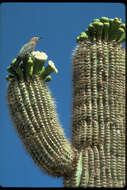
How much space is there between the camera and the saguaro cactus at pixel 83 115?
6.25 metres

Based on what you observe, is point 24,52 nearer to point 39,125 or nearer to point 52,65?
point 52,65

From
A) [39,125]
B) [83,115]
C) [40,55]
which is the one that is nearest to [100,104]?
[83,115]

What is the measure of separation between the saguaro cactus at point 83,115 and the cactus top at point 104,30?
0.04 ft

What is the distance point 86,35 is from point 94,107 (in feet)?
3.30

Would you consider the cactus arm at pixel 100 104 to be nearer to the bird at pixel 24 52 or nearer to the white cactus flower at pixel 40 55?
the white cactus flower at pixel 40 55

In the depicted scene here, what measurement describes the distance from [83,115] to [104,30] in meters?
1.16

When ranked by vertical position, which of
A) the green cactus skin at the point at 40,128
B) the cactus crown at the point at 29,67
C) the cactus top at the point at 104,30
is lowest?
the green cactus skin at the point at 40,128

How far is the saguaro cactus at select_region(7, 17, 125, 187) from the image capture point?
625cm

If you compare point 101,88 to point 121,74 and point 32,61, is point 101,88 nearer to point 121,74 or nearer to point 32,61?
point 121,74

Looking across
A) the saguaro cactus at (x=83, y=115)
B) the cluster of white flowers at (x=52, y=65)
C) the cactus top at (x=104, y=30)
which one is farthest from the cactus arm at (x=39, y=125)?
the cactus top at (x=104, y=30)

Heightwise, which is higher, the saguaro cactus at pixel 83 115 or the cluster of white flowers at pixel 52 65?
the cluster of white flowers at pixel 52 65

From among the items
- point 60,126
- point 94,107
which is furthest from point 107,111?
point 60,126

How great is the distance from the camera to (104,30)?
688cm

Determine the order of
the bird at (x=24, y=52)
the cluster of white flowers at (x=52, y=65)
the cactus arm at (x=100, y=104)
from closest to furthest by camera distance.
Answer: the cactus arm at (x=100, y=104) → the bird at (x=24, y=52) → the cluster of white flowers at (x=52, y=65)
